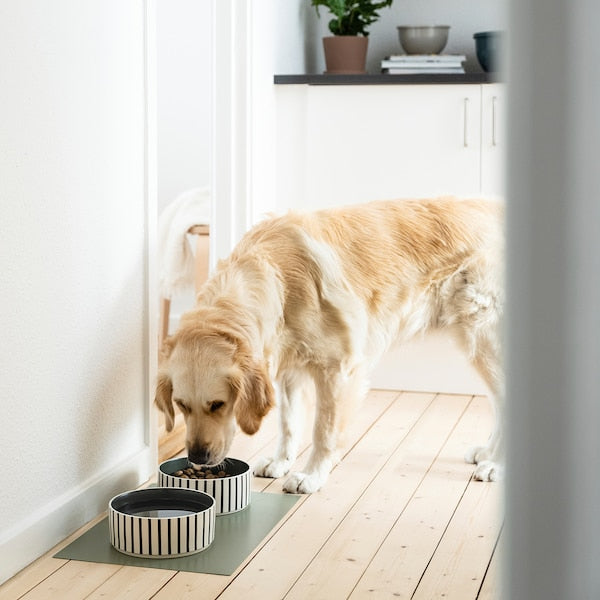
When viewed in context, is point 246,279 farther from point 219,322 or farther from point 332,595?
point 332,595

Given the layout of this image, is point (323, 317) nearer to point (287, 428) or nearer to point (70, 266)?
point (287, 428)

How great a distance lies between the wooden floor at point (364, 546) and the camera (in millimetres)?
1834

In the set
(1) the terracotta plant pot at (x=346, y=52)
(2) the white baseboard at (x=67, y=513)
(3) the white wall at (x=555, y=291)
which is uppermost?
(1) the terracotta plant pot at (x=346, y=52)

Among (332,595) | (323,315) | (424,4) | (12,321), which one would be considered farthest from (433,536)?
(424,4)

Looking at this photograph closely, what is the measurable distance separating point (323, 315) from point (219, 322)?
335mm

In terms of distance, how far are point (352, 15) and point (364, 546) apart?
259 cm

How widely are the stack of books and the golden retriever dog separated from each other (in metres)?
1.09

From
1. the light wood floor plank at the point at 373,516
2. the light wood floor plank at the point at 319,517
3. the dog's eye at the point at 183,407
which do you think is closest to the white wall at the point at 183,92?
the light wood floor plank at the point at 319,517

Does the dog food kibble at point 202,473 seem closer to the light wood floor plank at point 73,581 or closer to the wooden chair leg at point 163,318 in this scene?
the light wood floor plank at point 73,581

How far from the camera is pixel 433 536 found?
215cm

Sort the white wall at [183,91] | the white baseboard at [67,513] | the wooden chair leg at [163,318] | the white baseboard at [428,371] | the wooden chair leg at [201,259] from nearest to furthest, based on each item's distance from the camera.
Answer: the white baseboard at [67,513] → the white baseboard at [428,371] → the wooden chair leg at [201,259] → the wooden chair leg at [163,318] → the white wall at [183,91]

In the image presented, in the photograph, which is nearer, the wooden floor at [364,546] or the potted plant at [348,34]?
the wooden floor at [364,546]

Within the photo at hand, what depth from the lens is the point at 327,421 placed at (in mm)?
2533

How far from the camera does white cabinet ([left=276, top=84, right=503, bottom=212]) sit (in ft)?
11.5
